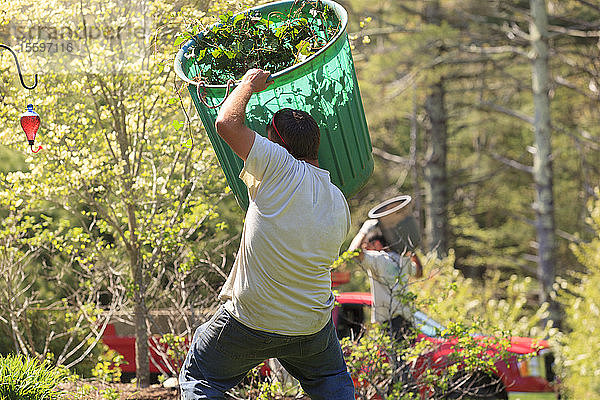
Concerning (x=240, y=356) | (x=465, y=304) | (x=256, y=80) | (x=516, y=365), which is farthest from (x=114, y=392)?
(x=465, y=304)

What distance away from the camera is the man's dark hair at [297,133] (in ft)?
8.73

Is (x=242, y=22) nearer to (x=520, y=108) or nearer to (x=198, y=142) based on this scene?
(x=198, y=142)

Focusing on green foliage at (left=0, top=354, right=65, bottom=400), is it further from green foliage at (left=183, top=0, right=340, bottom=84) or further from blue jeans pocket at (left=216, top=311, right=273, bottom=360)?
green foliage at (left=183, top=0, right=340, bottom=84)

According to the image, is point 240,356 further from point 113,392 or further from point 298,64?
point 113,392

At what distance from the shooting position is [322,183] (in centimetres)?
264

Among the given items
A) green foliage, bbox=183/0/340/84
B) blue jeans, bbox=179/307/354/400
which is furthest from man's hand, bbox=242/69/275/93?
blue jeans, bbox=179/307/354/400

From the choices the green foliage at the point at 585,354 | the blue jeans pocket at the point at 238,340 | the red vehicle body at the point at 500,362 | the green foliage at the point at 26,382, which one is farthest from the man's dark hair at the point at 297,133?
the green foliage at the point at 585,354

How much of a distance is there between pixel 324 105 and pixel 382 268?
1890mm

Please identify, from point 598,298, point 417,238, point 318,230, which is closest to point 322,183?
point 318,230

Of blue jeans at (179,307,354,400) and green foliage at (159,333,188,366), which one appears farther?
green foliage at (159,333,188,366)

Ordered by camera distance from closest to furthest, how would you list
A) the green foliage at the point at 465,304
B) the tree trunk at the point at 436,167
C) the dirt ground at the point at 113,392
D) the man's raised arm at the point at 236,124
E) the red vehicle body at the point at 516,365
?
the man's raised arm at the point at 236,124 → the dirt ground at the point at 113,392 → the green foliage at the point at 465,304 → the red vehicle body at the point at 516,365 → the tree trunk at the point at 436,167

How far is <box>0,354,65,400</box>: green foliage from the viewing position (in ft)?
11.4

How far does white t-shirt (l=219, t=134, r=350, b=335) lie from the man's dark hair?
8 centimetres

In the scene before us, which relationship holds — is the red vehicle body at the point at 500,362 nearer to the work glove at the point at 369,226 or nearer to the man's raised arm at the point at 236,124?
the work glove at the point at 369,226
